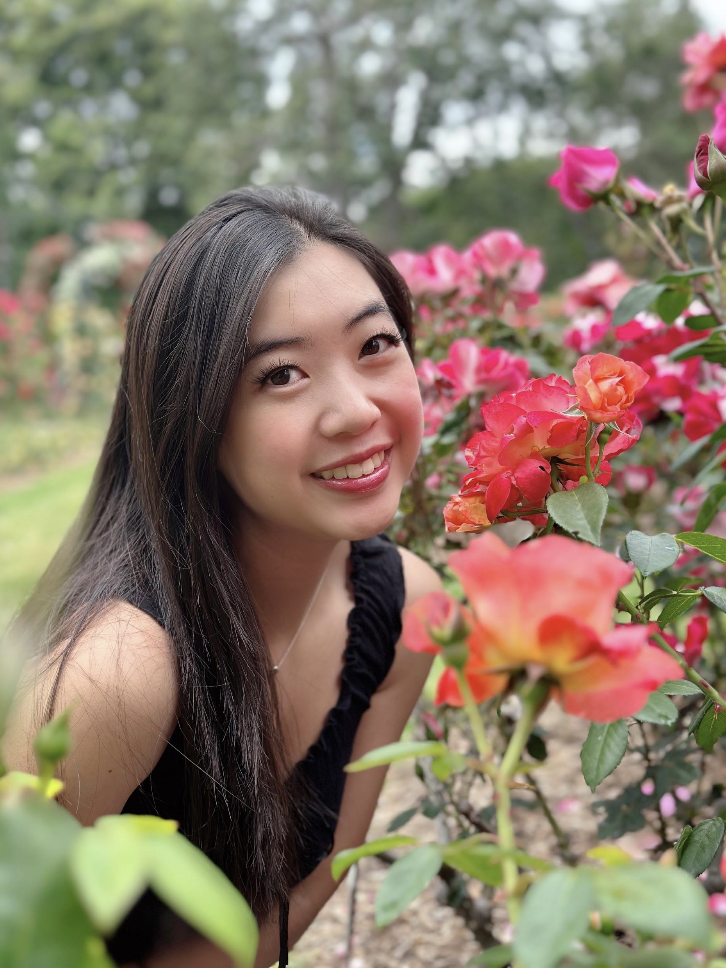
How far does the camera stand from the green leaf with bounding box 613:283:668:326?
1.11m

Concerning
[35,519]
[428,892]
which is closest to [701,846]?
[428,892]

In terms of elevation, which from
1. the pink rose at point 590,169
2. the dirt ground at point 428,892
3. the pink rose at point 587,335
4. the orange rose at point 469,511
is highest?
the pink rose at point 590,169

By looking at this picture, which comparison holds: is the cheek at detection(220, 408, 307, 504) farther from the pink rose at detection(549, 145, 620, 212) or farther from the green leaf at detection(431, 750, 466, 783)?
the green leaf at detection(431, 750, 466, 783)

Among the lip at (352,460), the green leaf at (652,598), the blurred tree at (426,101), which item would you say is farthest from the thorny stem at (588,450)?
the blurred tree at (426,101)

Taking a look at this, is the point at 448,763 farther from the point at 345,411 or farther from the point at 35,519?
the point at 35,519

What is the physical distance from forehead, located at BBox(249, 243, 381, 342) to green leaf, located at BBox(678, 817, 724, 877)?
0.64 metres

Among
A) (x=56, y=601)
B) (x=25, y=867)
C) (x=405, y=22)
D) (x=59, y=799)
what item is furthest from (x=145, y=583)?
(x=405, y=22)

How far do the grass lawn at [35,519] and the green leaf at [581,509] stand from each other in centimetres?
294

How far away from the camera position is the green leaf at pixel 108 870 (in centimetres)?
29

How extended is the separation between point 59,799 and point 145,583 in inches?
10.8

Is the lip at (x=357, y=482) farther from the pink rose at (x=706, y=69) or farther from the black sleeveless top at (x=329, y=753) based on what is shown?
the pink rose at (x=706, y=69)

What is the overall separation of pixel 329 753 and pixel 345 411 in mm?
602

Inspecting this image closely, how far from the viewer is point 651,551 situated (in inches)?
27.3

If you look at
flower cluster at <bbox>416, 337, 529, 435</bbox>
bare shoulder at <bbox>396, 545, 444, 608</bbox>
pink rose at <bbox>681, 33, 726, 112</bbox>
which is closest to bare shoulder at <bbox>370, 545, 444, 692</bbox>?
bare shoulder at <bbox>396, 545, 444, 608</bbox>
